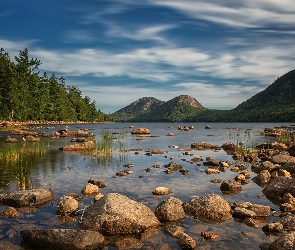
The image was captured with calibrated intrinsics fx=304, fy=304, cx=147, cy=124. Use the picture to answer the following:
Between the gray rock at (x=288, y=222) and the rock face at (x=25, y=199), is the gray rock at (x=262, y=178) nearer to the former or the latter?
the gray rock at (x=288, y=222)

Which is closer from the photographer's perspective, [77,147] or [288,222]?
[288,222]

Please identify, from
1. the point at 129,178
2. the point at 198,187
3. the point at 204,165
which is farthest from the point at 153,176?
the point at 204,165

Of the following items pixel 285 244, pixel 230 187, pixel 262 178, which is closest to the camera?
pixel 285 244

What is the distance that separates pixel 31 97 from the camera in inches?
4370

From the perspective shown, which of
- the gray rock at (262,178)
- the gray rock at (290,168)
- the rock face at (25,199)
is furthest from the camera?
the gray rock at (290,168)

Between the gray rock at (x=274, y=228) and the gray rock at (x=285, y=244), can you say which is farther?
the gray rock at (x=274, y=228)

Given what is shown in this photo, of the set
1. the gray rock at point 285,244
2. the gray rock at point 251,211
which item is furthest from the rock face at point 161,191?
the gray rock at point 285,244

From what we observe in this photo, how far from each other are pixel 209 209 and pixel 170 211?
1.58 m

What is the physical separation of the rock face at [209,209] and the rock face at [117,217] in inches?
71.7

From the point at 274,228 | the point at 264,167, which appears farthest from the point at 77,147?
the point at 274,228

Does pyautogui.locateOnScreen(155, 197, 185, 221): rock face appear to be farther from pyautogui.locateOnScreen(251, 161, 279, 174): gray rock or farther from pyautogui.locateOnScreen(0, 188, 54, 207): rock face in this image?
pyautogui.locateOnScreen(251, 161, 279, 174): gray rock

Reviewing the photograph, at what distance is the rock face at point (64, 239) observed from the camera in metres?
8.58

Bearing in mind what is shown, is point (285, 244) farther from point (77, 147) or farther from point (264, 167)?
Answer: point (77, 147)

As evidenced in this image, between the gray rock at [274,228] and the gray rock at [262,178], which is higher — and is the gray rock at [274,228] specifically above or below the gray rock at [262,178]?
below
